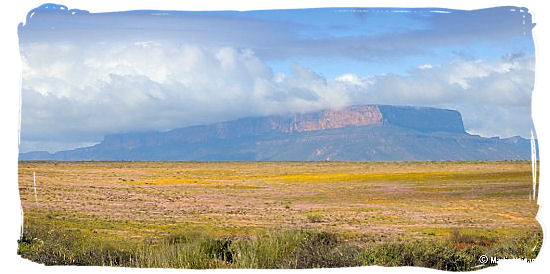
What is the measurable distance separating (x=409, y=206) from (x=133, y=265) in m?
2.95

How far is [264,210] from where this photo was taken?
10.1 metres

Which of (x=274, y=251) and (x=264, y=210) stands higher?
(x=264, y=210)

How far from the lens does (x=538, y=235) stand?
984 centimetres

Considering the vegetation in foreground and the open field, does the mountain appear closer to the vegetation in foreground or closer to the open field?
the open field

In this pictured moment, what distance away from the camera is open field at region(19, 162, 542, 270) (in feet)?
32.5

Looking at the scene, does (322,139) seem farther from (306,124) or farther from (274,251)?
(274,251)

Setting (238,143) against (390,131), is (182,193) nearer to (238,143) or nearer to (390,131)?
(238,143)

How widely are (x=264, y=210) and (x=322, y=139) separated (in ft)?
3.16

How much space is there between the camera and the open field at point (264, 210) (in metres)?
9.90

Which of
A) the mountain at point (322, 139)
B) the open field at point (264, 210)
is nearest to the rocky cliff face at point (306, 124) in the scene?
the mountain at point (322, 139)

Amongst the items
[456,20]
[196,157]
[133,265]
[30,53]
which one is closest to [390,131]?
[456,20]

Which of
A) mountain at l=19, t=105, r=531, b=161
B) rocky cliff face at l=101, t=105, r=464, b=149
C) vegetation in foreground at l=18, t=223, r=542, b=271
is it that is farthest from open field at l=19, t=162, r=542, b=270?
rocky cliff face at l=101, t=105, r=464, b=149

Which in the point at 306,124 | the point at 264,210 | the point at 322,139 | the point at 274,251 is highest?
the point at 306,124

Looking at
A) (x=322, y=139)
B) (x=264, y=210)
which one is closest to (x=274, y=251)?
(x=264, y=210)
